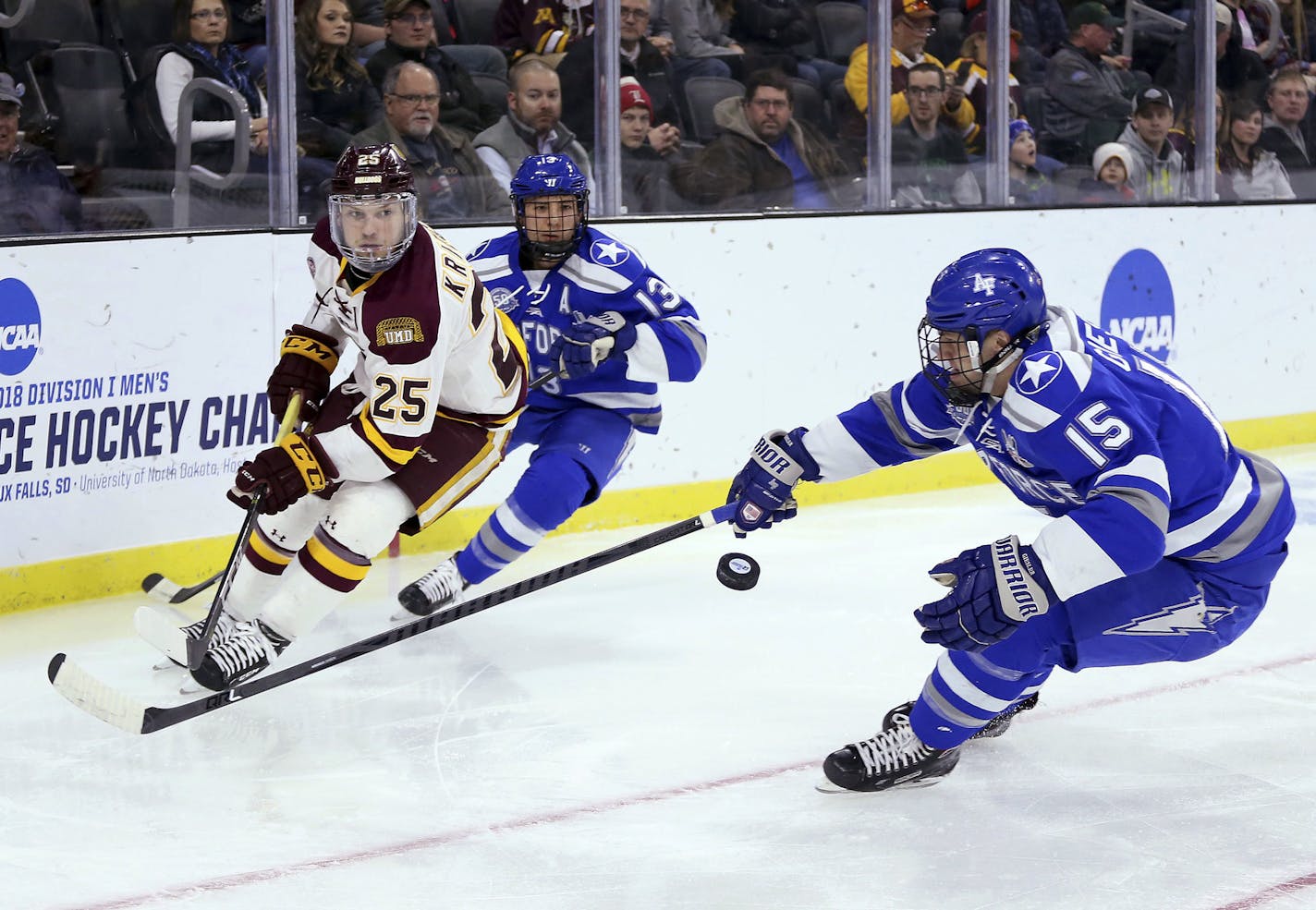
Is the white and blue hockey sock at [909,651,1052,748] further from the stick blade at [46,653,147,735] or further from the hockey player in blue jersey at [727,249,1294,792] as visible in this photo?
the stick blade at [46,653,147,735]

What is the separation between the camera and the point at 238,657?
293cm

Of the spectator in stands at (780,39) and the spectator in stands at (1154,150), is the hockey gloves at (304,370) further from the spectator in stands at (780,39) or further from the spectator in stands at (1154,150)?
the spectator in stands at (1154,150)

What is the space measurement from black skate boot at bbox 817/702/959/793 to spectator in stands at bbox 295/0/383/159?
2.39 metres

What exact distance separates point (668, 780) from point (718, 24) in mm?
3094

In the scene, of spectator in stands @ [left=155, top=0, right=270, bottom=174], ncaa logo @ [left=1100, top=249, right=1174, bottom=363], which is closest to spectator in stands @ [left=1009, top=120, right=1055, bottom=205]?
ncaa logo @ [left=1100, top=249, right=1174, bottom=363]

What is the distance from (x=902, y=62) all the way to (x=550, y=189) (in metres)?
2.26

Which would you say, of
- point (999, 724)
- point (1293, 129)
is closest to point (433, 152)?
point (999, 724)

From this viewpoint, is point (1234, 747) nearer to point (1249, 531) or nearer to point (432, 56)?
point (1249, 531)

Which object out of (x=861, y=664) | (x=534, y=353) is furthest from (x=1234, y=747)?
(x=534, y=353)

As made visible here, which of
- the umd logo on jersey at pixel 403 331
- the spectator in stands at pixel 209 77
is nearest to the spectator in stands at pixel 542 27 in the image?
the spectator in stands at pixel 209 77

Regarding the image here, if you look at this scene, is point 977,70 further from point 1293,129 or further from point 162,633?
point 162,633

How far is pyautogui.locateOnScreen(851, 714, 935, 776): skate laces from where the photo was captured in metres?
2.65

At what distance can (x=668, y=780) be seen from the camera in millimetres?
2742

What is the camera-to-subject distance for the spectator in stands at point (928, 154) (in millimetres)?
5473
